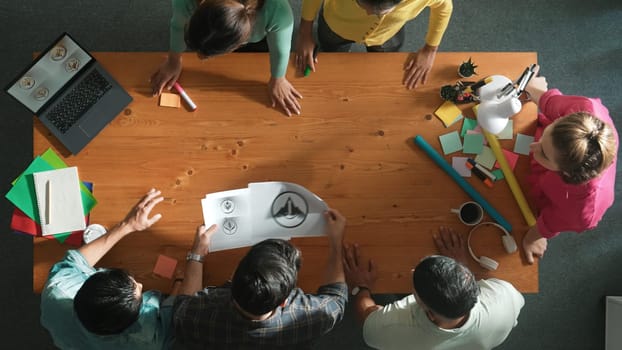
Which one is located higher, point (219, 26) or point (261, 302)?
point (219, 26)

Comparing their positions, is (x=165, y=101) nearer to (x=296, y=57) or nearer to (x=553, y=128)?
(x=296, y=57)

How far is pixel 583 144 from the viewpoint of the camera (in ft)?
4.18

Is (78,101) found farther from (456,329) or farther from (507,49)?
(507,49)

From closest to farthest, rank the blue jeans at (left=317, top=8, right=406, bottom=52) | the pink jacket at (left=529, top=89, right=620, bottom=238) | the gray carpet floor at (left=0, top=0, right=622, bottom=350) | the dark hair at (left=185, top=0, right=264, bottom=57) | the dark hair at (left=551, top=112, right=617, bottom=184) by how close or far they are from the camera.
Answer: the dark hair at (left=185, top=0, right=264, bottom=57)
the dark hair at (left=551, top=112, right=617, bottom=184)
the pink jacket at (left=529, top=89, right=620, bottom=238)
the blue jeans at (left=317, top=8, right=406, bottom=52)
the gray carpet floor at (left=0, top=0, right=622, bottom=350)

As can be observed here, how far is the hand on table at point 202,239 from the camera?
4.65 ft

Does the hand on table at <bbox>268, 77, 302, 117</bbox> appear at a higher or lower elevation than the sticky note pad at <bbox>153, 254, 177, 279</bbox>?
higher

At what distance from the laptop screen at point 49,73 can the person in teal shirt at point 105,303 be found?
0.45 metres

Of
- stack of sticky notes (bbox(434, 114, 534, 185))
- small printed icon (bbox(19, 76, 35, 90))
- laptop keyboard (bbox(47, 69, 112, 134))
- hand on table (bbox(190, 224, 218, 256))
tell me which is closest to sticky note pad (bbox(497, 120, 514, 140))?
stack of sticky notes (bbox(434, 114, 534, 185))

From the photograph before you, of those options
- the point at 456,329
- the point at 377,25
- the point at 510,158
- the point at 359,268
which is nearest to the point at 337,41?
the point at 377,25

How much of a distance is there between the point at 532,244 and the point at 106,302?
1275mm

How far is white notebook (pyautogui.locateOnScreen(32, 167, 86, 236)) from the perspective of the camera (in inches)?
56.4

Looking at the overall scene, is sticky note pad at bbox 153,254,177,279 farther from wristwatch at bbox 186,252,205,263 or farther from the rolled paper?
the rolled paper

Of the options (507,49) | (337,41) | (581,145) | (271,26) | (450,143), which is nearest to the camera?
(581,145)

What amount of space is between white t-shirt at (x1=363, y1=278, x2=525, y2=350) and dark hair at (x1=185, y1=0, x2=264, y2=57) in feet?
3.05
